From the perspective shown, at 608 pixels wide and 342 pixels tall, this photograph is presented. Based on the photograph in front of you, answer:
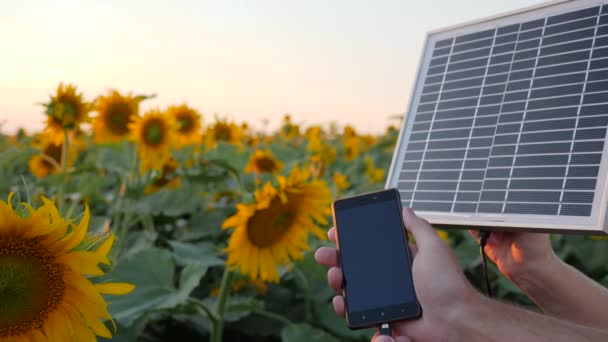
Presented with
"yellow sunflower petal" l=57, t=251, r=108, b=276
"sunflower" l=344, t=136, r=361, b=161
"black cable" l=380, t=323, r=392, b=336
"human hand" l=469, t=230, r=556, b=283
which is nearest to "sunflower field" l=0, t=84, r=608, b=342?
"yellow sunflower petal" l=57, t=251, r=108, b=276

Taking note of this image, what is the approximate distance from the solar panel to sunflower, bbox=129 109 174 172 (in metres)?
1.78

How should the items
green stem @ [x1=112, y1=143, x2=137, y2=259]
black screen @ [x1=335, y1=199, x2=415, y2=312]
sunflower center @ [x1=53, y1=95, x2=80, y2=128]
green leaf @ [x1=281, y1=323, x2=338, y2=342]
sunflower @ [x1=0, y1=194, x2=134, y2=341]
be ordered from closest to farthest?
1. sunflower @ [x1=0, y1=194, x2=134, y2=341]
2. black screen @ [x1=335, y1=199, x2=415, y2=312]
3. green leaf @ [x1=281, y1=323, x2=338, y2=342]
4. green stem @ [x1=112, y1=143, x2=137, y2=259]
5. sunflower center @ [x1=53, y1=95, x2=80, y2=128]

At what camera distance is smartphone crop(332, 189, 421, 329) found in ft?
5.40

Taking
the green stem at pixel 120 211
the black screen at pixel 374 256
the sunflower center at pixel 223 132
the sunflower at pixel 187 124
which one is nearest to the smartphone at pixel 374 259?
the black screen at pixel 374 256

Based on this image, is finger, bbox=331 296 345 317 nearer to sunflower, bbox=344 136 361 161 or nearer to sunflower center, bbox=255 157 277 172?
sunflower center, bbox=255 157 277 172

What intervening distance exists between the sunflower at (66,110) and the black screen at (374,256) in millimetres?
1738

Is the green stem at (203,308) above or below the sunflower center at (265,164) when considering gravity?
below

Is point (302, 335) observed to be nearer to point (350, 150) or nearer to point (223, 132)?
point (223, 132)

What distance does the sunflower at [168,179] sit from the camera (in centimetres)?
391

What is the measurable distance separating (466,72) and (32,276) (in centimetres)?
130

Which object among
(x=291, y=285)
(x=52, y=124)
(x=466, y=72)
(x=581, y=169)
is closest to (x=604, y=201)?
(x=581, y=169)

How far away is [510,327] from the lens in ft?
4.65

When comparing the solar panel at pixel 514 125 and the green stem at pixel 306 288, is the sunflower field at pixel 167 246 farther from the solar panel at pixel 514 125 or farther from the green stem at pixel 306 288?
the solar panel at pixel 514 125

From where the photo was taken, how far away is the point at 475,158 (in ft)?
6.06
